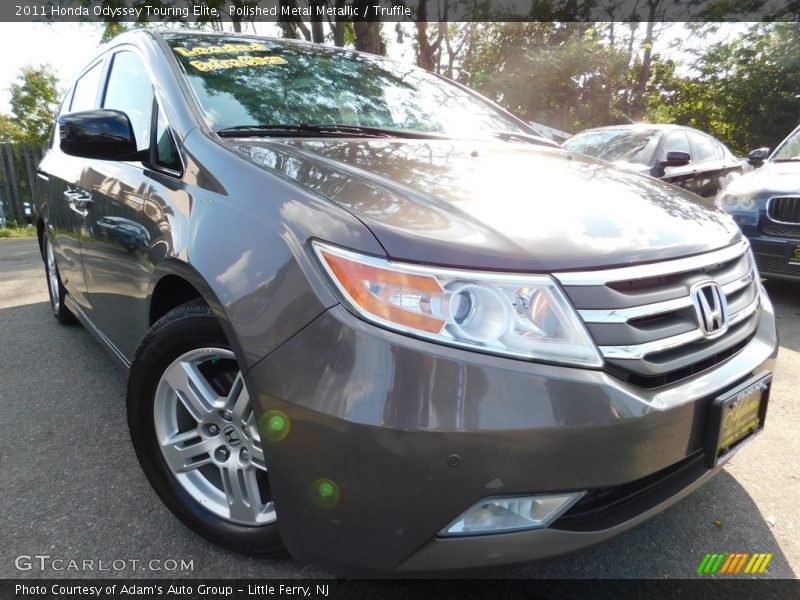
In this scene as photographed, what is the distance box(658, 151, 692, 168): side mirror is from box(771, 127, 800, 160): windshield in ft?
2.49

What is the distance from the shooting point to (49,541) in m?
1.69

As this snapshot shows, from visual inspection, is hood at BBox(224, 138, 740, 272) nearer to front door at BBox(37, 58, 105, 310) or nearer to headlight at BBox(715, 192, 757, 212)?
front door at BBox(37, 58, 105, 310)

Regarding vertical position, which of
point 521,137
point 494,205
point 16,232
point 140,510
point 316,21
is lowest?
point 16,232

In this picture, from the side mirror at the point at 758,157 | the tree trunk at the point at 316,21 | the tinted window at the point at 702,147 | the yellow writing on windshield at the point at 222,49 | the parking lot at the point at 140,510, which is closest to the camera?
the parking lot at the point at 140,510

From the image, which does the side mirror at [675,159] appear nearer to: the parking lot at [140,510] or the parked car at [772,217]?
the parked car at [772,217]

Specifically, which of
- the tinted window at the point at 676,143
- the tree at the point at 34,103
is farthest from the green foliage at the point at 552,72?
the tree at the point at 34,103

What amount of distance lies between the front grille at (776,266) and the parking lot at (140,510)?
59.8 inches

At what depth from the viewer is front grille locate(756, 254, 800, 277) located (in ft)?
13.3

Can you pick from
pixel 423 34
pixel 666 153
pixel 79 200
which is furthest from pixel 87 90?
pixel 423 34

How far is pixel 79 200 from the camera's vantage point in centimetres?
249

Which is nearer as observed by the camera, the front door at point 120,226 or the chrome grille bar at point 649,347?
the chrome grille bar at point 649,347

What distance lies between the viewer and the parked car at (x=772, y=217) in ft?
13.3

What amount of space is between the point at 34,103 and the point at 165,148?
170ft

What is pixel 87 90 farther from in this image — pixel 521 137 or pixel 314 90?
pixel 521 137
